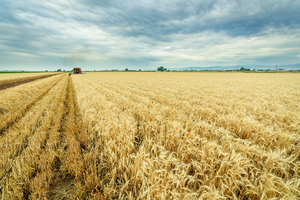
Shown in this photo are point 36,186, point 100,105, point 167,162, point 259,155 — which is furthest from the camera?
point 100,105

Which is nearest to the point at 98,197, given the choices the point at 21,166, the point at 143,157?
the point at 143,157

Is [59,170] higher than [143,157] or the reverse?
the reverse

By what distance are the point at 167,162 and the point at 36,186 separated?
2.40m

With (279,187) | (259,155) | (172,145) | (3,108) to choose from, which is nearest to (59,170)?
(172,145)

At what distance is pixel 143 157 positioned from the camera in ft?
9.28

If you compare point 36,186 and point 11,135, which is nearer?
point 36,186

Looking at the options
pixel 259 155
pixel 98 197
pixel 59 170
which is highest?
pixel 259 155

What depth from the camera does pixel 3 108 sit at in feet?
26.6

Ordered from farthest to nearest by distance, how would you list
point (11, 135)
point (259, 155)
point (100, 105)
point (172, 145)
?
point (100, 105)
point (11, 135)
point (172, 145)
point (259, 155)

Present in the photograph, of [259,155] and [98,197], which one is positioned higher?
[259,155]

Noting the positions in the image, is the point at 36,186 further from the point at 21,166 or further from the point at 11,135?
the point at 11,135

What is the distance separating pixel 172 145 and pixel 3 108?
11238 mm

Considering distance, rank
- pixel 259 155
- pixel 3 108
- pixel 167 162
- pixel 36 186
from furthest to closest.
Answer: pixel 3 108
pixel 259 155
pixel 167 162
pixel 36 186

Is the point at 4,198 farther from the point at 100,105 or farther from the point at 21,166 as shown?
the point at 100,105
